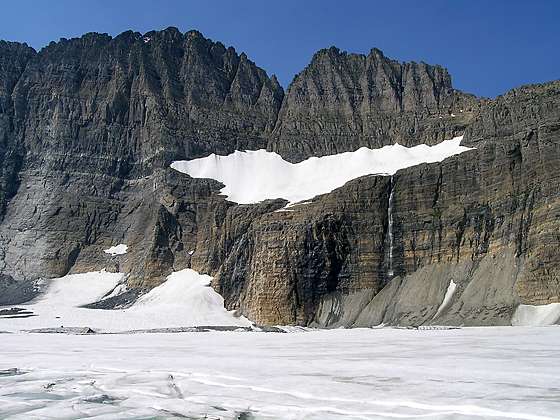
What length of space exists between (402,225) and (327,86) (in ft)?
216

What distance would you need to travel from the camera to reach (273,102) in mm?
132750

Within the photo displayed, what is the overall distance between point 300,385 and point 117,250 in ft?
293

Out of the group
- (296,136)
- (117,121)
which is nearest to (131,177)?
(117,121)

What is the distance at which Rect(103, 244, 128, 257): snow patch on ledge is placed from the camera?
3882 inches

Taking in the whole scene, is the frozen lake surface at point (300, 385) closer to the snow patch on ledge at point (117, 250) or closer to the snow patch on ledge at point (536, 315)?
the snow patch on ledge at point (536, 315)

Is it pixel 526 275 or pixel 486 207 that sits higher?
pixel 486 207

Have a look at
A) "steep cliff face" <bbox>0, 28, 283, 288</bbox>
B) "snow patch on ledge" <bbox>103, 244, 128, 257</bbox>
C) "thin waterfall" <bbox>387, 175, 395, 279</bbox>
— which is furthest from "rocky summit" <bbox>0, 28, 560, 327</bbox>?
"snow patch on ledge" <bbox>103, 244, 128, 257</bbox>

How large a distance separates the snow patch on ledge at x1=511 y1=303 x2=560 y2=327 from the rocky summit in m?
0.63

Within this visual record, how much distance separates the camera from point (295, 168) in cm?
11094

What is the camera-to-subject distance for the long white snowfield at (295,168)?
91812mm

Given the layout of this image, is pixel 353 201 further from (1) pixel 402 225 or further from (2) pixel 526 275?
(2) pixel 526 275

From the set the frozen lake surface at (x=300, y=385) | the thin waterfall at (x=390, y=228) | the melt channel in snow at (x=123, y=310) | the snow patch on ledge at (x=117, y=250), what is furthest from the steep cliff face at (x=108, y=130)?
the frozen lake surface at (x=300, y=385)

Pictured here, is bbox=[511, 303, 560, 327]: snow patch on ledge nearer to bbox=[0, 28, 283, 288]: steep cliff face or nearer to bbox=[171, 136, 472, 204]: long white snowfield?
bbox=[171, 136, 472, 204]: long white snowfield

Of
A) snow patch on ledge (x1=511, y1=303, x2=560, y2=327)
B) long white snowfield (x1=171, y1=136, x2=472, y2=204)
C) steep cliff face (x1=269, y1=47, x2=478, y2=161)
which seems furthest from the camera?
steep cliff face (x1=269, y1=47, x2=478, y2=161)
